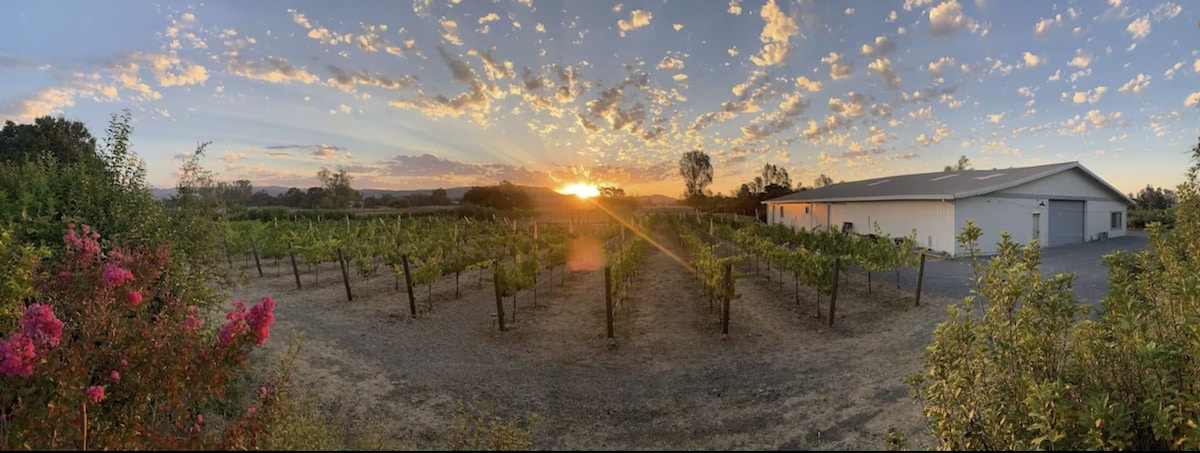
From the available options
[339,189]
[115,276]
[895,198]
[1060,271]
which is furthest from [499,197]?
[115,276]

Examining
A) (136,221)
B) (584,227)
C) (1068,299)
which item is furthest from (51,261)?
(584,227)

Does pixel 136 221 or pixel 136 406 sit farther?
pixel 136 221

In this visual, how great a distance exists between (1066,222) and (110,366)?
2844 centimetres

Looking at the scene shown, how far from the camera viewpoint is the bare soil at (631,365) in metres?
4.66

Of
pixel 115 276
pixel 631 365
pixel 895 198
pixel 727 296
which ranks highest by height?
pixel 895 198

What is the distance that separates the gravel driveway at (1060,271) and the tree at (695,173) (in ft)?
188

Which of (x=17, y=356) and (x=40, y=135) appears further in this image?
(x=40, y=135)

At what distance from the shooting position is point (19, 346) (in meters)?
2.36

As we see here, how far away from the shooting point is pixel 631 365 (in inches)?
271

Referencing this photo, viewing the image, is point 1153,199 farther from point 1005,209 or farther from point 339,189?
point 339,189

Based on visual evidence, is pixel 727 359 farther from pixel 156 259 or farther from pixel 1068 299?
pixel 156 259

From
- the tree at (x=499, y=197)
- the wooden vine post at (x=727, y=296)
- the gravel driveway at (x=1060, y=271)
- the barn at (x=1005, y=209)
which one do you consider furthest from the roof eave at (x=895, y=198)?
the tree at (x=499, y=197)

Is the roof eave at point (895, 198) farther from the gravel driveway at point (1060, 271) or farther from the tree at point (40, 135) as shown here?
the tree at point (40, 135)

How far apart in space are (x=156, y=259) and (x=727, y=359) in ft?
21.1
